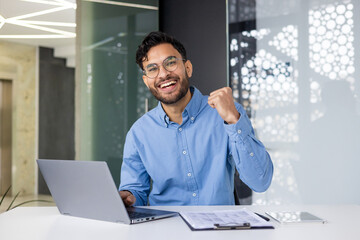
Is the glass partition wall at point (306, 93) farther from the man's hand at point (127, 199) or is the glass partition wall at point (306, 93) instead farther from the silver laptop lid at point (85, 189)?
the silver laptop lid at point (85, 189)

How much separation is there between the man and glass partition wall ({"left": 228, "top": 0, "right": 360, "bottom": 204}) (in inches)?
68.1

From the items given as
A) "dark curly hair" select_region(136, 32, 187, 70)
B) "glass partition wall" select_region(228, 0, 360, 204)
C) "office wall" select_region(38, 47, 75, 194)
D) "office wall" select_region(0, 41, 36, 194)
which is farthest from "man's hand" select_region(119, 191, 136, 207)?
"office wall" select_region(38, 47, 75, 194)

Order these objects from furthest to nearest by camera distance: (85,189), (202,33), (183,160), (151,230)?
(202,33) → (183,160) → (85,189) → (151,230)

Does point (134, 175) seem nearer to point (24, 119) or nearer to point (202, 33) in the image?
point (202, 33)

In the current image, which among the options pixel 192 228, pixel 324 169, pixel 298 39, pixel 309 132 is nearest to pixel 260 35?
pixel 298 39

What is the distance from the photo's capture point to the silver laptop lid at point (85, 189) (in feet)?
4.41

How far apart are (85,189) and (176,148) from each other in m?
0.63

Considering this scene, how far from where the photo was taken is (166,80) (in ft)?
6.67

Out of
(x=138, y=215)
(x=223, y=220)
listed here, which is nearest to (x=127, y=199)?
(x=138, y=215)

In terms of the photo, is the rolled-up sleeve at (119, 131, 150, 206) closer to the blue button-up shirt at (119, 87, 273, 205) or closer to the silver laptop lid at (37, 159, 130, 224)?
the blue button-up shirt at (119, 87, 273, 205)

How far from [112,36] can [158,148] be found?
7.68ft

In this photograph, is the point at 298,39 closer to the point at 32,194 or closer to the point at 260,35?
the point at 260,35

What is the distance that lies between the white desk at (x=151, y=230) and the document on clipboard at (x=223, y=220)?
21 mm

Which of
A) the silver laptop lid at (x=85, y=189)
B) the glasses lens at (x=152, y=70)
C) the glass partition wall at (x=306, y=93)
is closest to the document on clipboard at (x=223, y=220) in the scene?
the silver laptop lid at (x=85, y=189)
